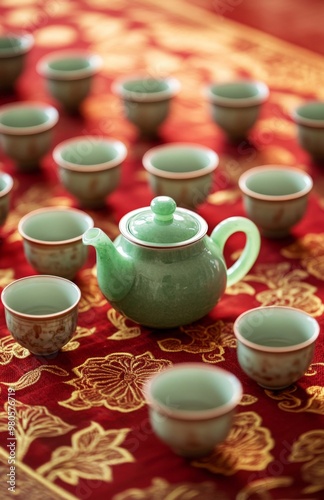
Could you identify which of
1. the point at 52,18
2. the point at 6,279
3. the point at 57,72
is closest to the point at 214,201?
the point at 6,279

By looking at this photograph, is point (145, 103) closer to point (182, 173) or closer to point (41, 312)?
point (182, 173)

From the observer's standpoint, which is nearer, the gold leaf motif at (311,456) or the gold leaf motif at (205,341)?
the gold leaf motif at (311,456)

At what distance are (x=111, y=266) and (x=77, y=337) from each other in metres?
0.15

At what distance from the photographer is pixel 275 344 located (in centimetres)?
138

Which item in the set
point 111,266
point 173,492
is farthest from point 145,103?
point 173,492

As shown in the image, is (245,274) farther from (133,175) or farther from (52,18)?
(52,18)

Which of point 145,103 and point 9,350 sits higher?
point 145,103

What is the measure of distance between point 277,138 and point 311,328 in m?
0.92

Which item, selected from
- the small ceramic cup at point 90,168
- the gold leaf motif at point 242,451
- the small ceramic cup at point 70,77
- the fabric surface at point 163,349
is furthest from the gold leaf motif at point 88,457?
the small ceramic cup at point 70,77

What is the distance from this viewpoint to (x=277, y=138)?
2.17m

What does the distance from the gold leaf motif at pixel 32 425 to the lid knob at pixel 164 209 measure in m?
0.35

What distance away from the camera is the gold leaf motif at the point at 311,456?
1.16 m

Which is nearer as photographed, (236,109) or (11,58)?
(236,109)

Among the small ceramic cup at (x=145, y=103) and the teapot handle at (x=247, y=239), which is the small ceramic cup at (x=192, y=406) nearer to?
the teapot handle at (x=247, y=239)
